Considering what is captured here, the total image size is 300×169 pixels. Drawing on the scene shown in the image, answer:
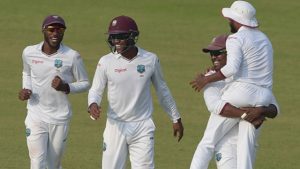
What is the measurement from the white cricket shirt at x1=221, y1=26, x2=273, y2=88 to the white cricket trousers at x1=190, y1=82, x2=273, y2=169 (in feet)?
0.34

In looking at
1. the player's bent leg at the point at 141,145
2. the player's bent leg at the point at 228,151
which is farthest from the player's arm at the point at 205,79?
the player's bent leg at the point at 141,145

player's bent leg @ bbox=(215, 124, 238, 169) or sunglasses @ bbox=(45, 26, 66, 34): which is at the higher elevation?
sunglasses @ bbox=(45, 26, 66, 34)

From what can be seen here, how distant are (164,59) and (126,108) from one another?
1211 centimetres

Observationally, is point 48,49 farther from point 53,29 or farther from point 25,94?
point 25,94

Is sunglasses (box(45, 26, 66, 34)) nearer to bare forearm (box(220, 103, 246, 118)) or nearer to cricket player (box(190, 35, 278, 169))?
cricket player (box(190, 35, 278, 169))

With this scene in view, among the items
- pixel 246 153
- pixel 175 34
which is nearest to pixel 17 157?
pixel 246 153

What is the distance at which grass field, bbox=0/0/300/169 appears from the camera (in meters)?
18.3

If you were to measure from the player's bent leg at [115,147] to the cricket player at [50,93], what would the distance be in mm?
1245

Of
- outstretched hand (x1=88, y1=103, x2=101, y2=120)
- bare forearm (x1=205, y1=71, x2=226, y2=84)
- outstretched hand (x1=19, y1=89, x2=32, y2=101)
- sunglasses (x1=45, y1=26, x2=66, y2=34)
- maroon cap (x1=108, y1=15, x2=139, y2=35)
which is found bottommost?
outstretched hand (x1=19, y1=89, x2=32, y2=101)

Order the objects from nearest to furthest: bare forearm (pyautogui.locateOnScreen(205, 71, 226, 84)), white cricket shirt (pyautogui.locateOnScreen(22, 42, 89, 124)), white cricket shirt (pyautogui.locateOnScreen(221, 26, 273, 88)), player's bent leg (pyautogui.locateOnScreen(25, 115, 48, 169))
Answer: bare forearm (pyautogui.locateOnScreen(205, 71, 226, 84)) → white cricket shirt (pyautogui.locateOnScreen(221, 26, 273, 88)) → player's bent leg (pyautogui.locateOnScreen(25, 115, 48, 169)) → white cricket shirt (pyautogui.locateOnScreen(22, 42, 89, 124))

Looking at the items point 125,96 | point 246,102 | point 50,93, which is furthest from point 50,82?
point 246,102

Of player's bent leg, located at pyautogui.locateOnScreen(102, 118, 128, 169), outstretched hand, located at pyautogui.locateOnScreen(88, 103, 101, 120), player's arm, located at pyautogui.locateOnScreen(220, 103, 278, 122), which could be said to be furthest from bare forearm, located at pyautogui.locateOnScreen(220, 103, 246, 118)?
outstretched hand, located at pyautogui.locateOnScreen(88, 103, 101, 120)

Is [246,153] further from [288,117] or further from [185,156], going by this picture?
[288,117]

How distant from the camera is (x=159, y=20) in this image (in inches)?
1189
